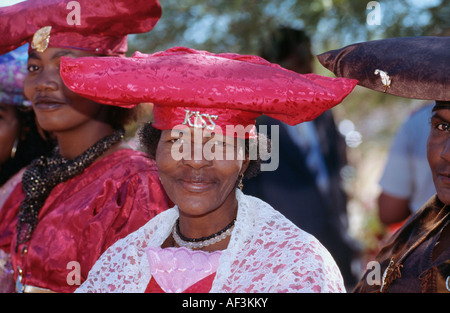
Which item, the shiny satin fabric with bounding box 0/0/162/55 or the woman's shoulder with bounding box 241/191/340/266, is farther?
the shiny satin fabric with bounding box 0/0/162/55

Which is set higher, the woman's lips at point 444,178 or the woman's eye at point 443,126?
the woman's eye at point 443,126

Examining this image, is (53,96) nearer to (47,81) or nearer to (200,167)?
(47,81)

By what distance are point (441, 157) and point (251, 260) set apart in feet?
2.69

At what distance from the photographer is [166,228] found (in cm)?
283

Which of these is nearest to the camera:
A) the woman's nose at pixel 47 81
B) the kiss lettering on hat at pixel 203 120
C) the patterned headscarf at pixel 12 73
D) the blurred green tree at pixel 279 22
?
the kiss lettering on hat at pixel 203 120

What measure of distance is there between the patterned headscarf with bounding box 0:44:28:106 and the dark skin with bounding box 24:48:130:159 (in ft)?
1.57

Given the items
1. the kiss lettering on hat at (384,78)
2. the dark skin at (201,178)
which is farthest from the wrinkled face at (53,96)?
the kiss lettering on hat at (384,78)

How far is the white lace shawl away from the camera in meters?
2.33

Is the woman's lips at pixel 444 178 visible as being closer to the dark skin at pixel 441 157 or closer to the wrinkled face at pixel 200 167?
the dark skin at pixel 441 157

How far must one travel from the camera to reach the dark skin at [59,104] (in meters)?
3.36
